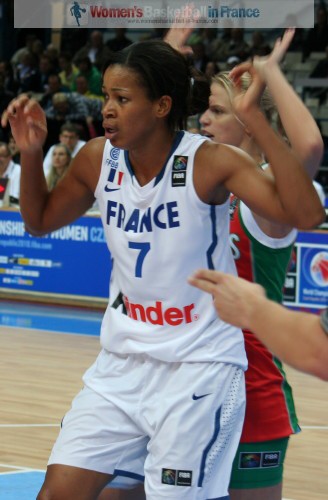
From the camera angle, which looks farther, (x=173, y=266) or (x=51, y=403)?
(x=51, y=403)

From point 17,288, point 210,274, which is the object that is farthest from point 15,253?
point 210,274

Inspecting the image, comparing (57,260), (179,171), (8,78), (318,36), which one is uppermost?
(318,36)

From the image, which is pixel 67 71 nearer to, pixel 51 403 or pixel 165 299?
pixel 51 403

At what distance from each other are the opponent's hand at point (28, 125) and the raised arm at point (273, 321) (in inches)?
49.0

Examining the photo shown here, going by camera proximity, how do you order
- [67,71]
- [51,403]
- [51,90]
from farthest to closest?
[67,71], [51,90], [51,403]

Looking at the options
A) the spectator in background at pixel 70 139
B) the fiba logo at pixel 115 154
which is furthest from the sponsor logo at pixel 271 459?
the spectator in background at pixel 70 139

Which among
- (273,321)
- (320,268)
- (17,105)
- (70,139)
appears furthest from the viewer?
(70,139)

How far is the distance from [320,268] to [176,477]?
729cm

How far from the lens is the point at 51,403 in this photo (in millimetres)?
7047

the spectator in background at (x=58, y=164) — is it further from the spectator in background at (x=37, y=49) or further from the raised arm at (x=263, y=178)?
the raised arm at (x=263, y=178)

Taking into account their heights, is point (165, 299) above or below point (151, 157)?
below

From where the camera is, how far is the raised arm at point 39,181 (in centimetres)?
337

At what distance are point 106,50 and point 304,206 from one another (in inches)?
532

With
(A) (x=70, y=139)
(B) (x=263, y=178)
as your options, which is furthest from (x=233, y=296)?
(A) (x=70, y=139)
